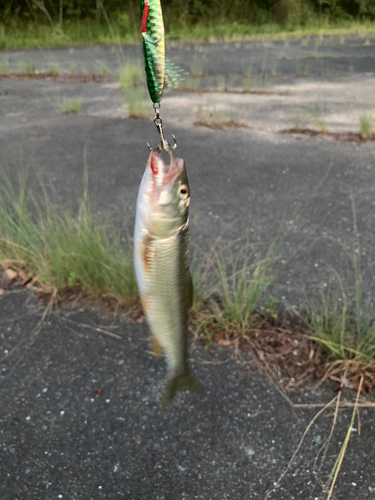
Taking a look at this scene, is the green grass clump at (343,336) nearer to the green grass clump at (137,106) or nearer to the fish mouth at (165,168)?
the fish mouth at (165,168)

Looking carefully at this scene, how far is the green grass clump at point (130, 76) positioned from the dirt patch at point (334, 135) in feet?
8.01

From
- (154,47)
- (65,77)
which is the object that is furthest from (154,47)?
(65,77)

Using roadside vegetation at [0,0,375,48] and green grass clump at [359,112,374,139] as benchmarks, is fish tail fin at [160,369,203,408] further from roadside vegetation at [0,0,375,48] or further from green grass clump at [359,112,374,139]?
roadside vegetation at [0,0,375,48]

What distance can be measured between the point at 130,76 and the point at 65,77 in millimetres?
1914

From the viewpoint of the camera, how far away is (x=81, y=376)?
1880mm

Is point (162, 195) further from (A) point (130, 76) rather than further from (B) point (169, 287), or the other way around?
(A) point (130, 76)

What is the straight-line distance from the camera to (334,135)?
435 cm

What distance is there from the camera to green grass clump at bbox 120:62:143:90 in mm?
5832

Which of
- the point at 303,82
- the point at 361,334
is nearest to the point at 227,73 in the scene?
the point at 303,82

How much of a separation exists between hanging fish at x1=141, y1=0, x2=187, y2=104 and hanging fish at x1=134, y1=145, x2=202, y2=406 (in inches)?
3.4

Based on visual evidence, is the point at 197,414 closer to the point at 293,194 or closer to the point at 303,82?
the point at 293,194

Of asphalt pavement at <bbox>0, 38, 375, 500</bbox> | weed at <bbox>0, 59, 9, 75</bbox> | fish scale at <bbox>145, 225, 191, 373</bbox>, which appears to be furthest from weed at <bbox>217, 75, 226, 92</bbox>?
fish scale at <bbox>145, 225, 191, 373</bbox>

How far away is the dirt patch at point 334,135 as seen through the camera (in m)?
4.21

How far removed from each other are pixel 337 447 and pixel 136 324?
1.04m
